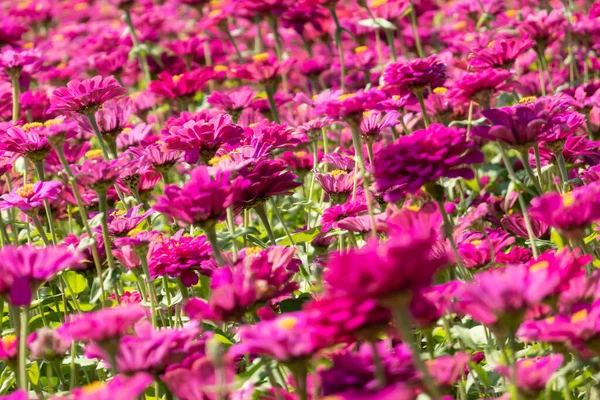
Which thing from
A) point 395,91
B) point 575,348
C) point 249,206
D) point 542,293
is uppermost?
point 395,91

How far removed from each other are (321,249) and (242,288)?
102 cm

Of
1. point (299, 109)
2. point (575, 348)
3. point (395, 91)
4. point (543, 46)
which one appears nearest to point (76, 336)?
point (575, 348)

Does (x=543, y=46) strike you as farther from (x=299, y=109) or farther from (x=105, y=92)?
(x=105, y=92)

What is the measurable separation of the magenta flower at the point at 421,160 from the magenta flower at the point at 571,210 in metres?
0.19

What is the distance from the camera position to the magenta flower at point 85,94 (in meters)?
2.41

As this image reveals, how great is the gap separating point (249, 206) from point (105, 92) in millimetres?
596

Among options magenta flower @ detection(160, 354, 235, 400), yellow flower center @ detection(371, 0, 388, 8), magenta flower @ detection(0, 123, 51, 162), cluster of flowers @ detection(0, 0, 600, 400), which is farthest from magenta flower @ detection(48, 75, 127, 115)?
yellow flower center @ detection(371, 0, 388, 8)

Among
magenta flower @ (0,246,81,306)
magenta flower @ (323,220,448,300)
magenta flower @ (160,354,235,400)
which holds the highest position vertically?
magenta flower @ (0,246,81,306)

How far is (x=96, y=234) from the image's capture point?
7.74 ft

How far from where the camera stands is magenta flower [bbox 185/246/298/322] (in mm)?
1493

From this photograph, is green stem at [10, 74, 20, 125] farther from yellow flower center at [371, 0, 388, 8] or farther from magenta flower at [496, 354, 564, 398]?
magenta flower at [496, 354, 564, 398]

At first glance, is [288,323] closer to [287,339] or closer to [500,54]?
[287,339]

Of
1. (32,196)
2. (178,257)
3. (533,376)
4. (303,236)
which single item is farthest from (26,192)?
(533,376)

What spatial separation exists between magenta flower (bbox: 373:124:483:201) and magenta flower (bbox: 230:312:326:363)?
1.70 ft
